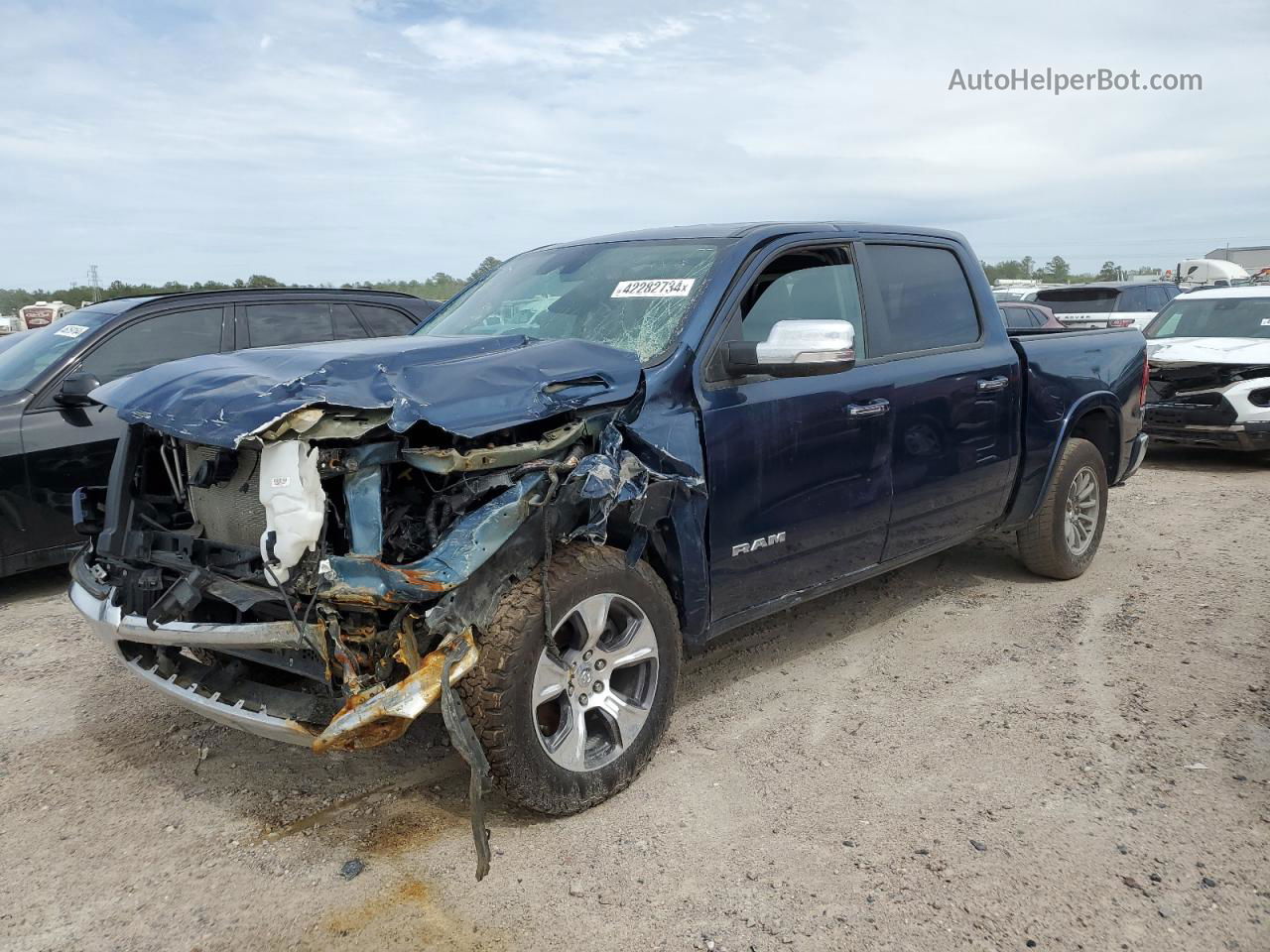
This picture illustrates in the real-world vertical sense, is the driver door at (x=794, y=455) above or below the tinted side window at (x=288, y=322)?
below

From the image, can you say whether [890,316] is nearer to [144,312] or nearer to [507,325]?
[507,325]

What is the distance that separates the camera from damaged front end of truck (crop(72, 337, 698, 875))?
271cm

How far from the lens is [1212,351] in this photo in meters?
9.51

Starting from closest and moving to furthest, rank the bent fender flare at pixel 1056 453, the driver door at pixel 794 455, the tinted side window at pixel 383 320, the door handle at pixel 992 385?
the driver door at pixel 794 455 < the door handle at pixel 992 385 < the bent fender flare at pixel 1056 453 < the tinted side window at pixel 383 320

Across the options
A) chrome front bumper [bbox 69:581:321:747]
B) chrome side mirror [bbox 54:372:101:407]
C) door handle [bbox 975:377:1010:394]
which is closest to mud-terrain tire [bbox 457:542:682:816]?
chrome front bumper [bbox 69:581:321:747]

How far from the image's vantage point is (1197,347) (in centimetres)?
972

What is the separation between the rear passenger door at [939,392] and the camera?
14.2 feet

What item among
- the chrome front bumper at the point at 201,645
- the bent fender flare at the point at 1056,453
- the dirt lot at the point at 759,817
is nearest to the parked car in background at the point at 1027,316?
the bent fender flare at the point at 1056,453

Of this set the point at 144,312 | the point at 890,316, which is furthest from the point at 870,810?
the point at 144,312

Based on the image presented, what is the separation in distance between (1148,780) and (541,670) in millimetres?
2152

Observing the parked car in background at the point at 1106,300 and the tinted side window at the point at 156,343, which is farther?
the parked car in background at the point at 1106,300

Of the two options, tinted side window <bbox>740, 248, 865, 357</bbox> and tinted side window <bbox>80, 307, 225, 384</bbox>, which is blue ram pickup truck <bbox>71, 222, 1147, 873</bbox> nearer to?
tinted side window <bbox>740, 248, 865, 357</bbox>

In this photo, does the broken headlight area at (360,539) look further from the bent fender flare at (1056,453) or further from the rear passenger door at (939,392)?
the bent fender flare at (1056,453)

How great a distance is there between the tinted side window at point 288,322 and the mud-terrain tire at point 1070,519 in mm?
4835
